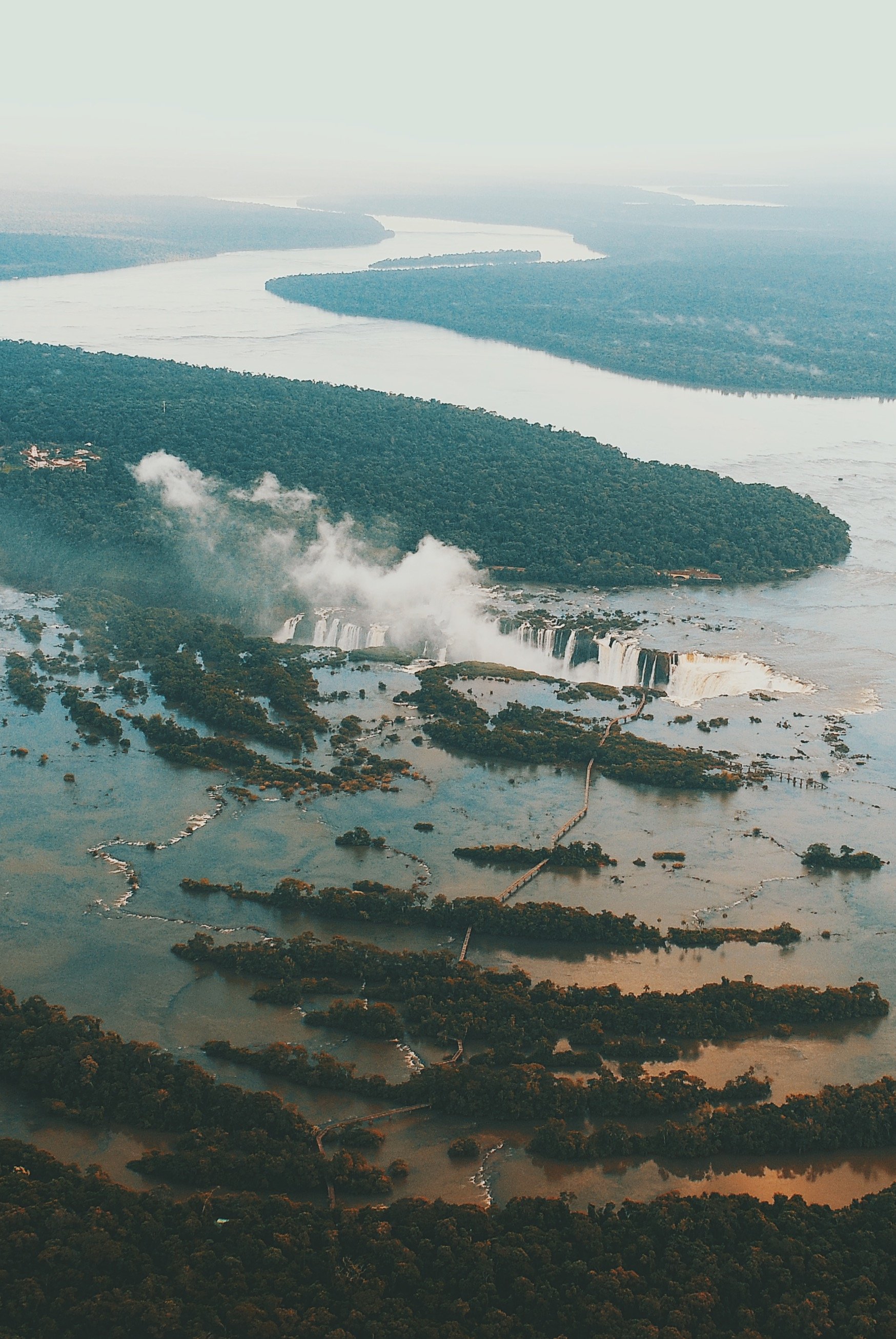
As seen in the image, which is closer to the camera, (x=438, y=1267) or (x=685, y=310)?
(x=438, y=1267)

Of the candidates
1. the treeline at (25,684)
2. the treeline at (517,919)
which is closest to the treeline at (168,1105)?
the treeline at (517,919)

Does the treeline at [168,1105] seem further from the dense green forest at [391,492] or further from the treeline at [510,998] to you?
the dense green forest at [391,492]

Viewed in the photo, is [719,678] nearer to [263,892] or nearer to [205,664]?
[205,664]

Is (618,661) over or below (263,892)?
over

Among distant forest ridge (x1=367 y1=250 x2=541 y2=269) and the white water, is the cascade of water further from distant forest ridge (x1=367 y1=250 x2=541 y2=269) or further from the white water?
distant forest ridge (x1=367 y1=250 x2=541 y2=269)

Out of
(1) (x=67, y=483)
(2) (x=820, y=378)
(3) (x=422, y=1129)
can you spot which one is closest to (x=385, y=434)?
(1) (x=67, y=483)

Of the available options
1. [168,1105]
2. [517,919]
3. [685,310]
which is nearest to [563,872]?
[517,919]

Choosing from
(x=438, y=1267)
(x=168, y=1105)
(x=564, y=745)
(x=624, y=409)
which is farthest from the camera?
(x=624, y=409)

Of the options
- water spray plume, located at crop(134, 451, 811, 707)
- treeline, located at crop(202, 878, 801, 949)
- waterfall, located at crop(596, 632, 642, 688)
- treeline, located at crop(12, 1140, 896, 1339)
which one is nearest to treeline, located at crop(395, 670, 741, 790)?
waterfall, located at crop(596, 632, 642, 688)
